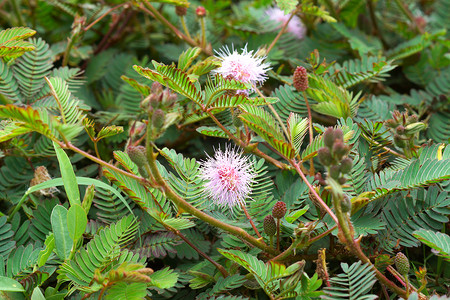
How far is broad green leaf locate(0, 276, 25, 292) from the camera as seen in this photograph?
3.26 ft

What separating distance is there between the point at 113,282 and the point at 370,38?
5.05 feet

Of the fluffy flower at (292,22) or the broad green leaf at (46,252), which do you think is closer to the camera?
the broad green leaf at (46,252)

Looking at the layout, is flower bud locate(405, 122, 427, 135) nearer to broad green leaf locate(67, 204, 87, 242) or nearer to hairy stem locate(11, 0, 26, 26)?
broad green leaf locate(67, 204, 87, 242)

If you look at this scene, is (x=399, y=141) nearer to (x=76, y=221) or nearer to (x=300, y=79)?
(x=300, y=79)

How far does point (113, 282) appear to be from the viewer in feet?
3.04

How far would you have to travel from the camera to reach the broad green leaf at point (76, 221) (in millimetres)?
1029

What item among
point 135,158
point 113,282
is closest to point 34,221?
point 113,282

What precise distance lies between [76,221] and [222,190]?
358mm

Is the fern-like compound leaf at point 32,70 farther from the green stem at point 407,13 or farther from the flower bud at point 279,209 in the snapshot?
the green stem at point 407,13

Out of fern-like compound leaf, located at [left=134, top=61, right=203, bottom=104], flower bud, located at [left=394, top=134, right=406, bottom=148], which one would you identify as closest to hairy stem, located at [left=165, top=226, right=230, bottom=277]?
fern-like compound leaf, located at [left=134, top=61, right=203, bottom=104]

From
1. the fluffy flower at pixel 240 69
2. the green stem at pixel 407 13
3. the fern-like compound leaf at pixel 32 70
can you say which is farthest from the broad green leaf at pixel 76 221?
the green stem at pixel 407 13

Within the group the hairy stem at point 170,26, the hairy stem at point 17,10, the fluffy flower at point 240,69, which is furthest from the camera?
the hairy stem at point 17,10

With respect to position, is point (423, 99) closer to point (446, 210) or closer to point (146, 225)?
point (446, 210)

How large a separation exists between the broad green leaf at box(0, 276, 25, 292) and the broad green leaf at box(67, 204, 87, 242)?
150 millimetres
